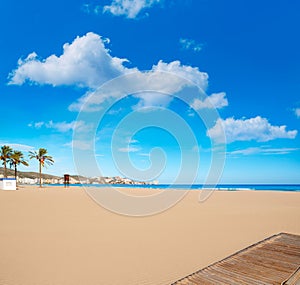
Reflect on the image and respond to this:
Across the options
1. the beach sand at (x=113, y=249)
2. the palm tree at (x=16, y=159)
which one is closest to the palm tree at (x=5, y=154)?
the palm tree at (x=16, y=159)

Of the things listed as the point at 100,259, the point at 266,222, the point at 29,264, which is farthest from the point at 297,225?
the point at 29,264

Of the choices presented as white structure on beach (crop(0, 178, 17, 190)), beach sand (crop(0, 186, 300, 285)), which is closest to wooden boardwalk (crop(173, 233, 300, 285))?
beach sand (crop(0, 186, 300, 285))

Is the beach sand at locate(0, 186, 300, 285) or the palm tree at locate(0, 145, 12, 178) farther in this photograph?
the palm tree at locate(0, 145, 12, 178)

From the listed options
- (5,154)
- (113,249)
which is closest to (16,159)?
(5,154)

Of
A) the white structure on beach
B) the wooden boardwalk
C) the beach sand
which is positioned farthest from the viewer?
the white structure on beach

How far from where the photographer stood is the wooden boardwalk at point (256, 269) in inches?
160

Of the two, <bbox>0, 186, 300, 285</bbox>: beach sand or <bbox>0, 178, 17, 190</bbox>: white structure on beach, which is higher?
<bbox>0, 178, 17, 190</bbox>: white structure on beach

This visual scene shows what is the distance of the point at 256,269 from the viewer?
463 cm

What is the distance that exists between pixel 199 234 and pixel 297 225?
5815mm

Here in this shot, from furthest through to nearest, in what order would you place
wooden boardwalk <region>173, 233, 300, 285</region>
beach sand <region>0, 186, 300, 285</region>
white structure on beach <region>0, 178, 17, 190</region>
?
white structure on beach <region>0, 178, 17, 190</region>
beach sand <region>0, 186, 300, 285</region>
wooden boardwalk <region>173, 233, 300, 285</region>

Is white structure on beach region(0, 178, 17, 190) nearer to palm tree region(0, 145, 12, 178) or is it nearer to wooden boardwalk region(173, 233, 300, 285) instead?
palm tree region(0, 145, 12, 178)

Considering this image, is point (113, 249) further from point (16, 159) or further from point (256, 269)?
point (16, 159)

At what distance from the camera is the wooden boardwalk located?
4056mm

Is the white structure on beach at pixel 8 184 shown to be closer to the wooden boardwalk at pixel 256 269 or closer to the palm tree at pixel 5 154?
the palm tree at pixel 5 154
